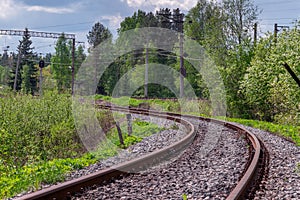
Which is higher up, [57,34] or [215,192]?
[57,34]

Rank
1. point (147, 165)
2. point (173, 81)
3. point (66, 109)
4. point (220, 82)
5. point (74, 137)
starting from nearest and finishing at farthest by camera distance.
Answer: point (147, 165)
point (74, 137)
point (66, 109)
point (220, 82)
point (173, 81)

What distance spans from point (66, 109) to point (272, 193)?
9.35m

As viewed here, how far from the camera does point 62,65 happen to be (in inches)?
2702

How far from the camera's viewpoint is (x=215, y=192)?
5.48 m

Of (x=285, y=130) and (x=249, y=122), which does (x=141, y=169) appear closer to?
(x=285, y=130)

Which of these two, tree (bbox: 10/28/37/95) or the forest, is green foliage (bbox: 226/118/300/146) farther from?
tree (bbox: 10/28/37/95)

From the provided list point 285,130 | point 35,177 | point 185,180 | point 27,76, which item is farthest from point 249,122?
point 27,76

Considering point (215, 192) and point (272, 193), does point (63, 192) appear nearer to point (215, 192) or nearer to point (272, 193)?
point (215, 192)

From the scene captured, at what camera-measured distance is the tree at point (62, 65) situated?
68062 millimetres

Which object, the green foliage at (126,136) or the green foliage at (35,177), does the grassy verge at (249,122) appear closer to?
the green foliage at (126,136)

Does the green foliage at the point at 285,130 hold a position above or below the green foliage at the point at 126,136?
above

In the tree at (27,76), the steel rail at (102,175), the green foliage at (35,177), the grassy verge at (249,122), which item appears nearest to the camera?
the steel rail at (102,175)

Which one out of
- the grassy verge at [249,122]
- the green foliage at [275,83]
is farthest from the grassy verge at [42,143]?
the green foliage at [275,83]

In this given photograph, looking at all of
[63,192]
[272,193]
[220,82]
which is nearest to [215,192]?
[272,193]
